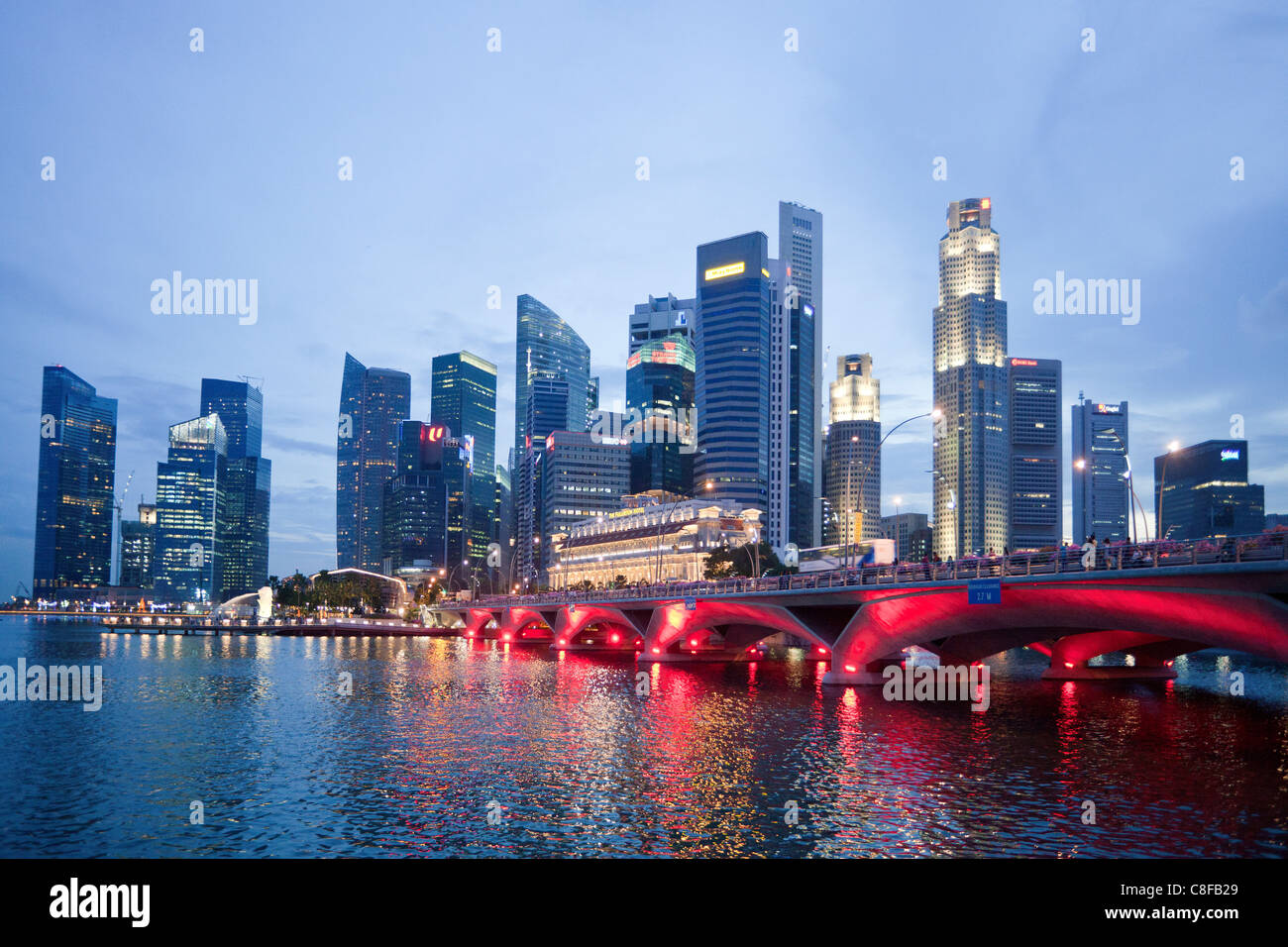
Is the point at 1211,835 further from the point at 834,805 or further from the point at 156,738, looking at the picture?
the point at 156,738

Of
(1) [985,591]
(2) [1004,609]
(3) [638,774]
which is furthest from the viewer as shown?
(2) [1004,609]

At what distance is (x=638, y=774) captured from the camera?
3156 centimetres

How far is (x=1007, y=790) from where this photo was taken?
28.7m

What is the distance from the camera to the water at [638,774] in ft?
74.9

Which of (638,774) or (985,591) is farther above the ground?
(985,591)

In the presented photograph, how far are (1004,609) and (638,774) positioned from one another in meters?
24.3

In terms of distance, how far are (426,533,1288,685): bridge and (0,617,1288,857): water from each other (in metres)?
4.49

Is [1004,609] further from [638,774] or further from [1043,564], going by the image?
[638,774]

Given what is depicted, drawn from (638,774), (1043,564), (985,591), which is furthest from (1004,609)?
(638,774)

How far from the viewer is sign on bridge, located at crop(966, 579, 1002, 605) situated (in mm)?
44250

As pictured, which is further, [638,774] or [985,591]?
[985,591]

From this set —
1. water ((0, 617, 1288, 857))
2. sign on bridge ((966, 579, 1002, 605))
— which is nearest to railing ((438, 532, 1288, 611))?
sign on bridge ((966, 579, 1002, 605))

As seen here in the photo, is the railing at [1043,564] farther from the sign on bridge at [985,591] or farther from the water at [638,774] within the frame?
the water at [638,774]
